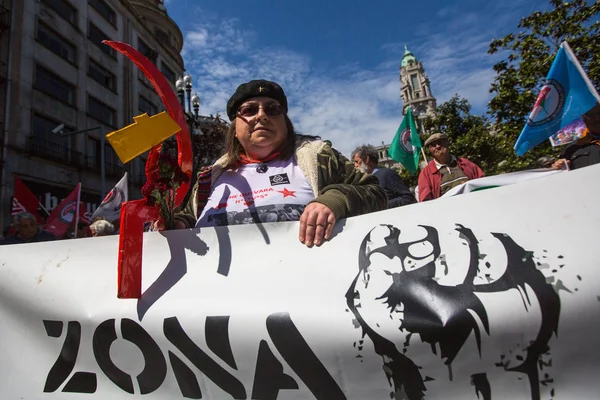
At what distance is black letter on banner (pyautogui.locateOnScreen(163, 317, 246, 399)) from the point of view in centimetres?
116

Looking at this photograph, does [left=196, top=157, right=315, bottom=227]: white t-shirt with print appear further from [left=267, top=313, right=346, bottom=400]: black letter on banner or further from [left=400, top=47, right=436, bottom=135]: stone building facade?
A: [left=400, top=47, right=436, bottom=135]: stone building facade

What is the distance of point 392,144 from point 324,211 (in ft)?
21.5

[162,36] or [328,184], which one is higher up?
[162,36]

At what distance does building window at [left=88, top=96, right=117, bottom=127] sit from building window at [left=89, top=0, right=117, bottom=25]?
6.00 m

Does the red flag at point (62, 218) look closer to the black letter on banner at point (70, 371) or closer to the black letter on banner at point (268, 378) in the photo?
the black letter on banner at point (70, 371)

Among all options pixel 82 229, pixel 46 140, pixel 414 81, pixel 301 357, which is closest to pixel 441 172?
pixel 301 357

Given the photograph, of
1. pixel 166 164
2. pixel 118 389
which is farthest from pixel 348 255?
pixel 118 389

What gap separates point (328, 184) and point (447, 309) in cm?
74

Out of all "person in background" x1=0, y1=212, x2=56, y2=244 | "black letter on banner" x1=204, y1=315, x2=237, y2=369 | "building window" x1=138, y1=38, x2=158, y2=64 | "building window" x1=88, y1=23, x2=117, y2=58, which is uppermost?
"building window" x1=138, y1=38, x2=158, y2=64

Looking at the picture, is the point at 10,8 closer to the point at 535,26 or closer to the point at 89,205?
the point at 89,205

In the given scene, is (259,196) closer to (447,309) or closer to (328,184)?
(328,184)

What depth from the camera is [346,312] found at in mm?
1118

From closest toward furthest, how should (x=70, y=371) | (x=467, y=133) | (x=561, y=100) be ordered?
(x=70, y=371) → (x=561, y=100) → (x=467, y=133)

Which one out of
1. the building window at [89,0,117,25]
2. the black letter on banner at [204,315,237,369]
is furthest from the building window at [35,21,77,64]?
the black letter on banner at [204,315,237,369]
